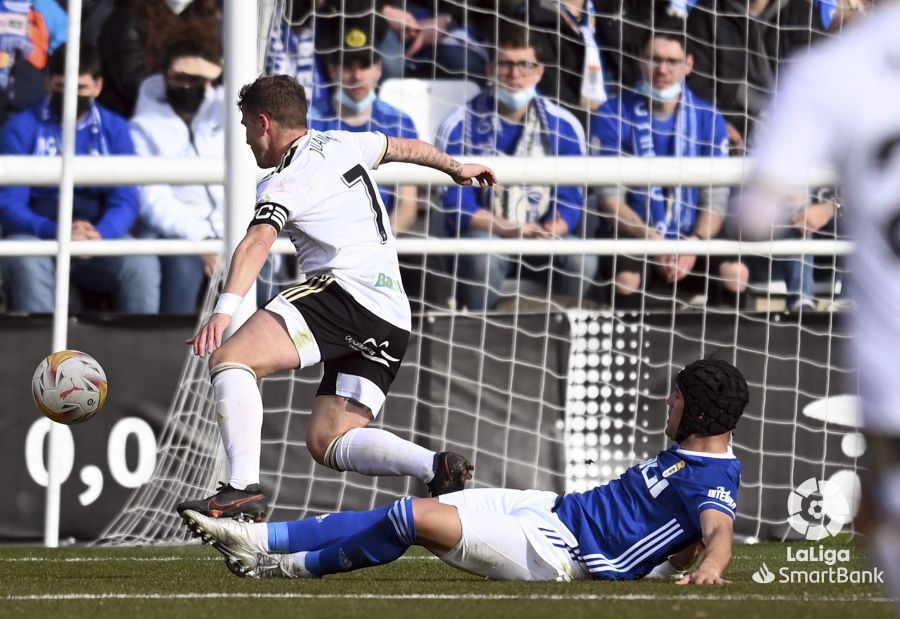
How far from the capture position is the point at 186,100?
9.18m

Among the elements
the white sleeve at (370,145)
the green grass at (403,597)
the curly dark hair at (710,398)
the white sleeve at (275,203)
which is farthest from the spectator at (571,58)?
the curly dark hair at (710,398)

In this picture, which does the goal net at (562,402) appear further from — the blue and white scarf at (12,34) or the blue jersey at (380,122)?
the blue and white scarf at (12,34)

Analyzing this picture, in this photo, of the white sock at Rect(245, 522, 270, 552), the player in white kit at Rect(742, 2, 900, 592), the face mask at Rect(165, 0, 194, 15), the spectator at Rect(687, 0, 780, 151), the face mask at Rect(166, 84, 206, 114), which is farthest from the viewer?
the face mask at Rect(165, 0, 194, 15)

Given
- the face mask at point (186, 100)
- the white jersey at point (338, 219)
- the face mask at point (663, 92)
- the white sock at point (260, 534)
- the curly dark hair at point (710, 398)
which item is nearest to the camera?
the curly dark hair at point (710, 398)

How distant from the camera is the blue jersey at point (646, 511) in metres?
4.85

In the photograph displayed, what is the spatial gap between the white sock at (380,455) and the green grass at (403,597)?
0.39 metres

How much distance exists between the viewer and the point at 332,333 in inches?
228

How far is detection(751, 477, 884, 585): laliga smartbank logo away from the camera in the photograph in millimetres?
5273

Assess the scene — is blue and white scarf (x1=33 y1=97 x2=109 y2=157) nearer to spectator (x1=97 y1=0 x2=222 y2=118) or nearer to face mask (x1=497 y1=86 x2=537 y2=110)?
spectator (x1=97 y1=0 x2=222 y2=118)

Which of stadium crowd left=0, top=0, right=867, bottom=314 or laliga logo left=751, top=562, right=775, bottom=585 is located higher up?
stadium crowd left=0, top=0, right=867, bottom=314

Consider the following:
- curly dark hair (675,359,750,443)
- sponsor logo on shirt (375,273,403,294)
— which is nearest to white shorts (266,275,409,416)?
sponsor logo on shirt (375,273,403,294)

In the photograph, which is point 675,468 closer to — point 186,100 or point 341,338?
point 341,338

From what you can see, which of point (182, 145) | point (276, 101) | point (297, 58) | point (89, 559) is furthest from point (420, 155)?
point (182, 145)

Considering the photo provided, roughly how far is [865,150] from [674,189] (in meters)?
6.25
